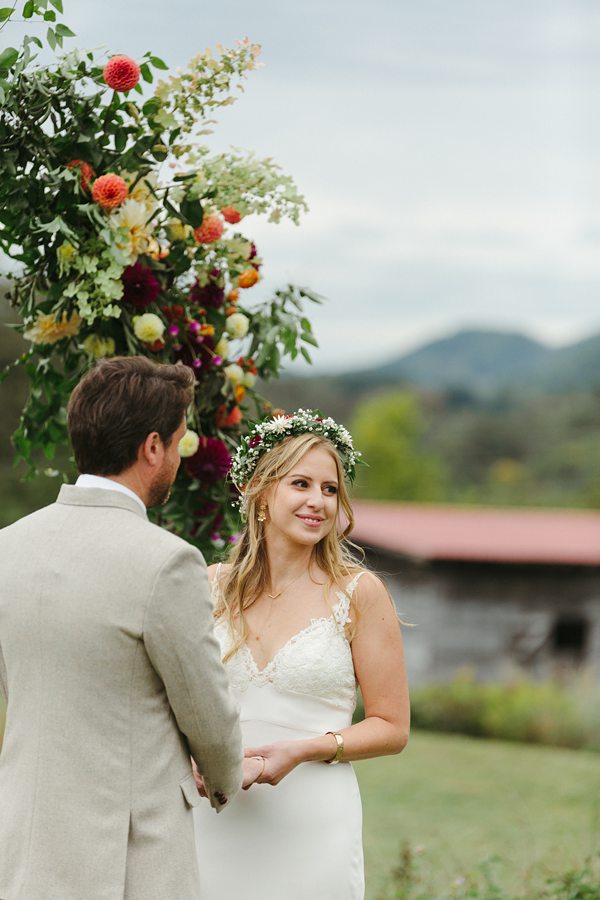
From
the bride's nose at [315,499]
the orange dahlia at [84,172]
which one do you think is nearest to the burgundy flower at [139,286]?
the orange dahlia at [84,172]

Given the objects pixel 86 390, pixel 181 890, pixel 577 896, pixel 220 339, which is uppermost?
pixel 220 339

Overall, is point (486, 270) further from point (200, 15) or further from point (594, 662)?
point (200, 15)

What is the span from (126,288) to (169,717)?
5.30ft

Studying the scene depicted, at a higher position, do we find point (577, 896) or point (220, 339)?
point (220, 339)

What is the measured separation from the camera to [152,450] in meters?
2.55

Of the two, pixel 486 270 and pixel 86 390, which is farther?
pixel 486 270

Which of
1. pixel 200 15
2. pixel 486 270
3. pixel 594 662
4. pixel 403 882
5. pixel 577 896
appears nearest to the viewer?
pixel 200 15

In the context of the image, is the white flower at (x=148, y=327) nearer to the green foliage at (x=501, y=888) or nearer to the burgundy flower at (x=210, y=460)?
the burgundy flower at (x=210, y=460)

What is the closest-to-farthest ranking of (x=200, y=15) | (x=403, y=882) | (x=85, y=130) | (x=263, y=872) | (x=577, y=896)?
(x=263, y=872) < (x=85, y=130) < (x=200, y=15) < (x=577, y=896) < (x=403, y=882)

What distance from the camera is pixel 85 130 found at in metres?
3.60

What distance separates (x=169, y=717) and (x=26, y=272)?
5.92 ft

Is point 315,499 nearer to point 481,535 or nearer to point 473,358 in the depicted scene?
point 481,535

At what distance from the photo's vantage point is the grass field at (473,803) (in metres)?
8.34

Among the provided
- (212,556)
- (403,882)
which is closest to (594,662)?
(403,882)
